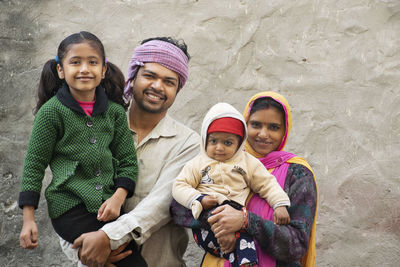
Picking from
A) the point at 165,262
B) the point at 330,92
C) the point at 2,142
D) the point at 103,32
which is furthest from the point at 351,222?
the point at 2,142

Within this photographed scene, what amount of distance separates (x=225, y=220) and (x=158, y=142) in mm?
799

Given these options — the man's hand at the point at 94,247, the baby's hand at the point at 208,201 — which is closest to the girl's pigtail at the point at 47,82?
the man's hand at the point at 94,247

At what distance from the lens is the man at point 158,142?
257cm

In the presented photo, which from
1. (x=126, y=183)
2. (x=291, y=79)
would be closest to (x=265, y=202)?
(x=126, y=183)

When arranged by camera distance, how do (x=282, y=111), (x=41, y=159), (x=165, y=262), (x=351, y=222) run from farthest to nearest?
(x=351, y=222) → (x=165, y=262) → (x=282, y=111) → (x=41, y=159)

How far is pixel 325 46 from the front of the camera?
386 cm

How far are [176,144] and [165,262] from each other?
0.72 meters

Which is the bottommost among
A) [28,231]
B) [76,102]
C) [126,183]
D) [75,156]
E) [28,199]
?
[28,231]

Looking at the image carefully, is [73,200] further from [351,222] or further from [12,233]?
[351,222]

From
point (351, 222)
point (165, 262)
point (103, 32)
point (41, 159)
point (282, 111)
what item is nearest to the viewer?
point (41, 159)

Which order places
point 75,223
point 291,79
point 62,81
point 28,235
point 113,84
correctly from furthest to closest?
point 291,79
point 113,84
point 62,81
point 75,223
point 28,235

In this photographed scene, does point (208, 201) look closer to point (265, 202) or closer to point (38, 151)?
point (265, 202)

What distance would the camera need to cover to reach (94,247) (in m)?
2.28

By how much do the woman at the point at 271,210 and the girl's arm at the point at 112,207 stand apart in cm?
32
